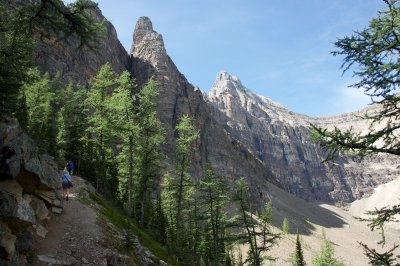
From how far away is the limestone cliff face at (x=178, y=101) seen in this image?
161 metres

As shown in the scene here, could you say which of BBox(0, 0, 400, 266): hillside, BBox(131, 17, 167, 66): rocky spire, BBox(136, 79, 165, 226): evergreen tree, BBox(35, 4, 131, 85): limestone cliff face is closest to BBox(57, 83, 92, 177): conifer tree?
BBox(0, 0, 400, 266): hillside

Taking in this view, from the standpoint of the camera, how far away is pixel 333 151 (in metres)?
9.91

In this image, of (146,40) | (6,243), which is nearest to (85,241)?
(6,243)

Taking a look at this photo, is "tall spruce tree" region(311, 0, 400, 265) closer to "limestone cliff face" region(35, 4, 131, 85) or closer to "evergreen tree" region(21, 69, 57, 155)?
"evergreen tree" region(21, 69, 57, 155)

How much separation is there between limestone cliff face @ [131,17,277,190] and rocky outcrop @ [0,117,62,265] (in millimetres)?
135411

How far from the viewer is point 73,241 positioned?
59.9 feet

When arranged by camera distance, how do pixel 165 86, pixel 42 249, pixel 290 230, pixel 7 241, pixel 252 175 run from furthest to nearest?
pixel 252 175 < pixel 165 86 < pixel 290 230 < pixel 42 249 < pixel 7 241

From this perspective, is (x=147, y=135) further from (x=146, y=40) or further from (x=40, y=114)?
(x=146, y=40)

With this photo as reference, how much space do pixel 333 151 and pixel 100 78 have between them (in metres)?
30.8

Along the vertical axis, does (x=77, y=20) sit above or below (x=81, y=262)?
above

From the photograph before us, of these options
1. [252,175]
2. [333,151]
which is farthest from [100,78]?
[252,175]

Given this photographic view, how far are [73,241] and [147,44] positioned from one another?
6392 inches

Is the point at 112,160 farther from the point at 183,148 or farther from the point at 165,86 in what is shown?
the point at 165,86

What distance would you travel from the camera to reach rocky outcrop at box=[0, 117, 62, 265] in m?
13.6
